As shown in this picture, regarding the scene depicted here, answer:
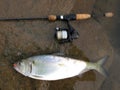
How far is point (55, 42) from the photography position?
4.00 metres

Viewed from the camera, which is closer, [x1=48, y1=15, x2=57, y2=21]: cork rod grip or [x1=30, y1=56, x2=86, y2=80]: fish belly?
[x1=30, y1=56, x2=86, y2=80]: fish belly

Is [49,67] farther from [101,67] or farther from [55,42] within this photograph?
[101,67]

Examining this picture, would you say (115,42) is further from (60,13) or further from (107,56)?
(60,13)

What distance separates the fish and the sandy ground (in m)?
0.12

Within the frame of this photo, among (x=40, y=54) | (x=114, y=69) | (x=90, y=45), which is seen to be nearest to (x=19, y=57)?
(x=40, y=54)

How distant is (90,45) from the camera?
4.12 metres

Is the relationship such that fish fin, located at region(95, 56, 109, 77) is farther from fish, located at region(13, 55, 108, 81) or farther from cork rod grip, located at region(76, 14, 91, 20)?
cork rod grip, located at region(76, 14, 91, 20)

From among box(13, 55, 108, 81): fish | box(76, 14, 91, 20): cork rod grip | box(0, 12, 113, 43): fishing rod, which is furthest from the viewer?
box(76, 14, 91, 20): cork rod grip

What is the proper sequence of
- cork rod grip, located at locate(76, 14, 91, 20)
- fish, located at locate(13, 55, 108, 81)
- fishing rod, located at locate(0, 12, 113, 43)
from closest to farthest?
fish, located at locate(13, 55, 108, 81)
fishing rod, located at locate(0, 12, 113, 43)
cork rod grip, located at locate(76, 14, 91, 20)

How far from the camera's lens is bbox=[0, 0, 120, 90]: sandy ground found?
3.91 m

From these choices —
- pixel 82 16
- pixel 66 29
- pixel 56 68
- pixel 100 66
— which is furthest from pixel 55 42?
pixel 100 66

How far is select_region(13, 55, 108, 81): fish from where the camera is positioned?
3807 mm

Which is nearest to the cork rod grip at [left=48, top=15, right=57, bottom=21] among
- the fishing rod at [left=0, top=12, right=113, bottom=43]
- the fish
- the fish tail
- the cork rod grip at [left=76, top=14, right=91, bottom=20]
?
the fishing rod at [left=0, top=12, right=113, bottom=43]

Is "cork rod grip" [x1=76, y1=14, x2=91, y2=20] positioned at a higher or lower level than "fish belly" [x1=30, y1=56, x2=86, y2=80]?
higher
